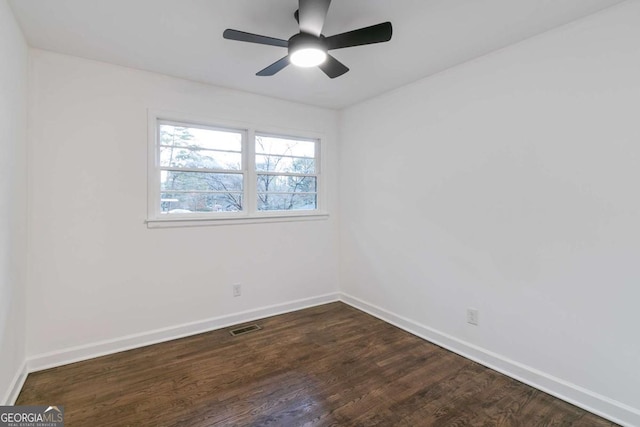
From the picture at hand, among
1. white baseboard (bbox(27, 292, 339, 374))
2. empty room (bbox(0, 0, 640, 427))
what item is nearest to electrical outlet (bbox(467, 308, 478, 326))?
empty room (bbox(0, 0, 640, 427))

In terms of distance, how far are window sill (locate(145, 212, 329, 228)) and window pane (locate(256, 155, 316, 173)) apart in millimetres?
558

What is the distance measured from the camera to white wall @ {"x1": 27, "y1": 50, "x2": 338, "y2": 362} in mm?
2471

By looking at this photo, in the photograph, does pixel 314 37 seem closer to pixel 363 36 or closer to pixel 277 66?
pixel 363 36

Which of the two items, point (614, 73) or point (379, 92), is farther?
point (379, 92)

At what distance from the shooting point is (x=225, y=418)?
191 centimetres

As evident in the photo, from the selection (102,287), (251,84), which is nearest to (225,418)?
(102,287)

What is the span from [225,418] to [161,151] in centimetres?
235

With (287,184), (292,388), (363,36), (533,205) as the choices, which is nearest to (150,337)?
(292,388)

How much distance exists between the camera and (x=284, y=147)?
3.78 metres

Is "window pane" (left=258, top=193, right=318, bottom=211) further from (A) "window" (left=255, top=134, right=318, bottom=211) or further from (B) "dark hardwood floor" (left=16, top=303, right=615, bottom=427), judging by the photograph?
(B) "dark hardwood floor" (left=16, top=303, right=615, bottom=427)

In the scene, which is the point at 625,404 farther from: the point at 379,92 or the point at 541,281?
the point at 379,92

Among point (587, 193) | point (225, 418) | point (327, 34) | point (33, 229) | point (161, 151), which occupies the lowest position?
point (225, 418)

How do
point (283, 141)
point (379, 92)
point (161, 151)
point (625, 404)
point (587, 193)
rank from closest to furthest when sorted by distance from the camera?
point (625, 404) → point (587, 193) → point (161, 151) → point (379, 92) → point (283, 141)

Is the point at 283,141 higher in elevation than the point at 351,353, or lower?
higher
